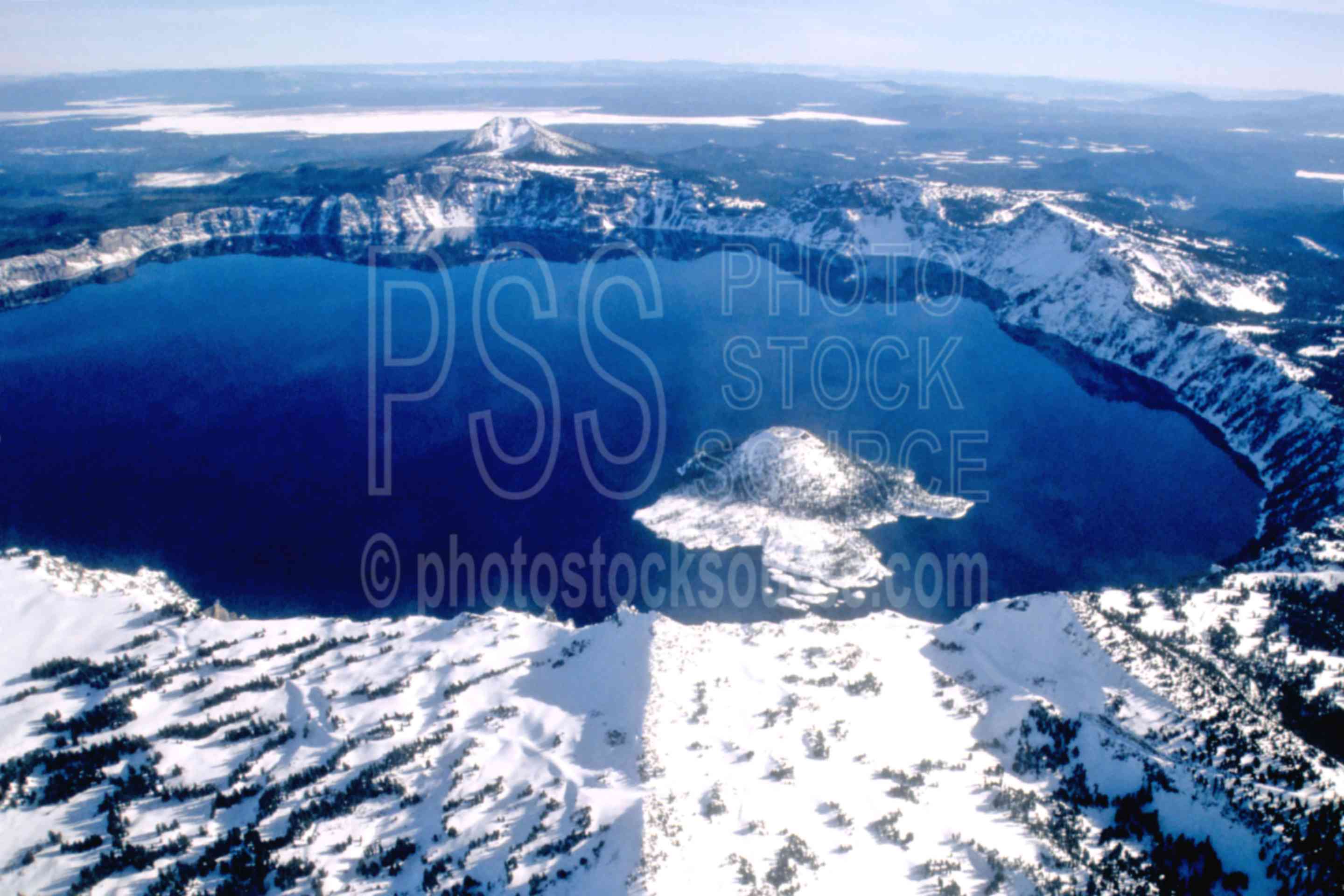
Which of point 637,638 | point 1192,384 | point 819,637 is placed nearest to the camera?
point 637,638

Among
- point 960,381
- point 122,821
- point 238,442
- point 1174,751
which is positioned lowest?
point 122,821

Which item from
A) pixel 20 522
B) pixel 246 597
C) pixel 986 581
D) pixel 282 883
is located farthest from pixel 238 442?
pixel 986 581

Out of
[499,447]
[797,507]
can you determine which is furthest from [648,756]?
[499,447]

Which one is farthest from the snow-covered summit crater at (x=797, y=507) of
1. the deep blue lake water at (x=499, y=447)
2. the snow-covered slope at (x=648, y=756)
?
the snow-covered slope at (x=648, y=756)

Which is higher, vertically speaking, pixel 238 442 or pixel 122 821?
pixel 238 442

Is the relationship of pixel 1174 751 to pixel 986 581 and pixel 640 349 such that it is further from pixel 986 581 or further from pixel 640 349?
pixel 640 349

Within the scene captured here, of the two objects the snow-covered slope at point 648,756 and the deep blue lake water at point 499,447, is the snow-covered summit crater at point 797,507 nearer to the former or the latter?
the deep blue lake water at point 499,447
